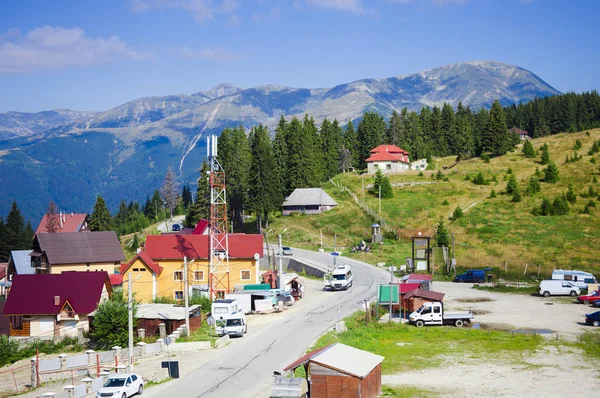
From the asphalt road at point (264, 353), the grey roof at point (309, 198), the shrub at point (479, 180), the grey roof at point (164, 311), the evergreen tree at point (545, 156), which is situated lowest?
the asphalt road at point (264, 353)

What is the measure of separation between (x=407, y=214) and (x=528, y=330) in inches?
2066

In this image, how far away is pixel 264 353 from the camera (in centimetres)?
4203

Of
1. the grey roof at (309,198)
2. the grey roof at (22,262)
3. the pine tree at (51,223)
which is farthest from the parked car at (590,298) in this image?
the pine tree at (51,223)

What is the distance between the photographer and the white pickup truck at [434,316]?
164 ft

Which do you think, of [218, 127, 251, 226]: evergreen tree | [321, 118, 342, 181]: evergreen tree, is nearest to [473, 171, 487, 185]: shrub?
[321, 118, 342, 181]: evergreen tree

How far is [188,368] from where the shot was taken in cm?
3906

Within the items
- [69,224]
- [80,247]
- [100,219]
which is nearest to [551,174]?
[80,247]

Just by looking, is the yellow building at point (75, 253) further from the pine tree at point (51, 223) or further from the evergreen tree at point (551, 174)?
the evergreen tree at point (551, 174)

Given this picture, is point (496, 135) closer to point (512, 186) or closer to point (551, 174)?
point (551, 174)

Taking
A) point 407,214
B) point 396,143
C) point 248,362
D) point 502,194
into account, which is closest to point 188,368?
point 248,362

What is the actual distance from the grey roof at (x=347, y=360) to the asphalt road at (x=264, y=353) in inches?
163

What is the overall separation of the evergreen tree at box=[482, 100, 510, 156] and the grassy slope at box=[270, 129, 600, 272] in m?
2.40

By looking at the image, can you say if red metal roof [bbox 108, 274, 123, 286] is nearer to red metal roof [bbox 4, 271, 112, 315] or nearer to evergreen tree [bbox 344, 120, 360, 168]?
red metal roof [bbox 4, 271, 112, 315]

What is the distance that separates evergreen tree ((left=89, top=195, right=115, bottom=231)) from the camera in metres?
113
